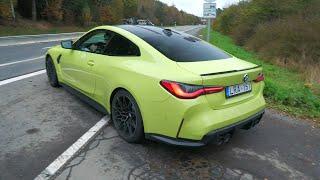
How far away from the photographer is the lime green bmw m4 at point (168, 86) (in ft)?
12.5

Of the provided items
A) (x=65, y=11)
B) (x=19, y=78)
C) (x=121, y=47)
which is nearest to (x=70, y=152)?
(x=121, y=47)

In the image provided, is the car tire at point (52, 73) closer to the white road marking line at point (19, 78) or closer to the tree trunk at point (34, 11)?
the white road marking line at point (19, 78)

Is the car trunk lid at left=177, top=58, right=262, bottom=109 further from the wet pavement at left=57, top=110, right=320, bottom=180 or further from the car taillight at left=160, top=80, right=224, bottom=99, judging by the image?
the wet pavement at left=57, top=110, right=320, bottom=180

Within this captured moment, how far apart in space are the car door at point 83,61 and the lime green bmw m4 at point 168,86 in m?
0.02

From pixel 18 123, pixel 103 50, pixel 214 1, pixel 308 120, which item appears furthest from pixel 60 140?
pixel 214 1

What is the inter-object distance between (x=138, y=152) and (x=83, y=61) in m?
2.01

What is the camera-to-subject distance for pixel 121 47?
4898mm

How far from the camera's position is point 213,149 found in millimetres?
4551

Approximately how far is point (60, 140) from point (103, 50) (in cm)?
145

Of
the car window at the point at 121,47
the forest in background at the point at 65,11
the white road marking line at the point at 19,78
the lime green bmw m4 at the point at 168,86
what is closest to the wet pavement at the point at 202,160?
the lime green bmw m4 at the point at 168,86

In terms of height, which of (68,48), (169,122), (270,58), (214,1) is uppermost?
(214,1)

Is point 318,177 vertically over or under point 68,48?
under

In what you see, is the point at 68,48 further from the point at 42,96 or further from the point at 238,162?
the point at 238,162

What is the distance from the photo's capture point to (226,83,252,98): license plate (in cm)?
408
